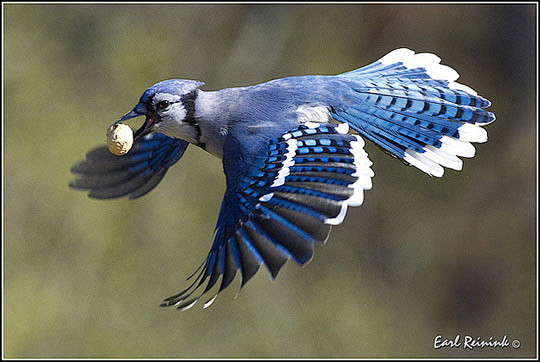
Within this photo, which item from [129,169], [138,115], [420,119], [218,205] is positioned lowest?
[218,205]

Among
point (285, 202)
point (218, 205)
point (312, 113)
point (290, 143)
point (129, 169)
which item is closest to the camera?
point (285, 202)

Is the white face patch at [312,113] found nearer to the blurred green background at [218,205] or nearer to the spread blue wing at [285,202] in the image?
the spread blue wing at [285,202]

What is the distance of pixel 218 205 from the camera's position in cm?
281

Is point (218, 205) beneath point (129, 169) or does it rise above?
beneath

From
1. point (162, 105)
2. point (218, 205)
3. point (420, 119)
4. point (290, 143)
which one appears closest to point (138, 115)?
point (162, 105)

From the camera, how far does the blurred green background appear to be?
2.73 meters

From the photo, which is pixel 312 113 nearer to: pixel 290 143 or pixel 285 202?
pixel 290 143

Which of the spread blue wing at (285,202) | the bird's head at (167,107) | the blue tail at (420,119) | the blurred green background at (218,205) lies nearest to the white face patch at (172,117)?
the bird's head at (167,107)

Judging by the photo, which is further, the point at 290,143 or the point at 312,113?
the point at 312,113

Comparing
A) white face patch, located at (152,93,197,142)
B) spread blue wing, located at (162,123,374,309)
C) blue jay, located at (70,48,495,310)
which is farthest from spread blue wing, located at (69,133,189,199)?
spread blue wing, located at (162,123,374,309)

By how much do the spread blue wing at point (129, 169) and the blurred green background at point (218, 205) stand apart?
1.13 meters

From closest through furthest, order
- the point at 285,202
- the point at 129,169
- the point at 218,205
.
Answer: the point at 285,202, the point at 129,169, the point at 218,205

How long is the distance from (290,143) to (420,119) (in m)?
0.30

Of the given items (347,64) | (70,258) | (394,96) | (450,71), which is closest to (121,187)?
(394,96)
